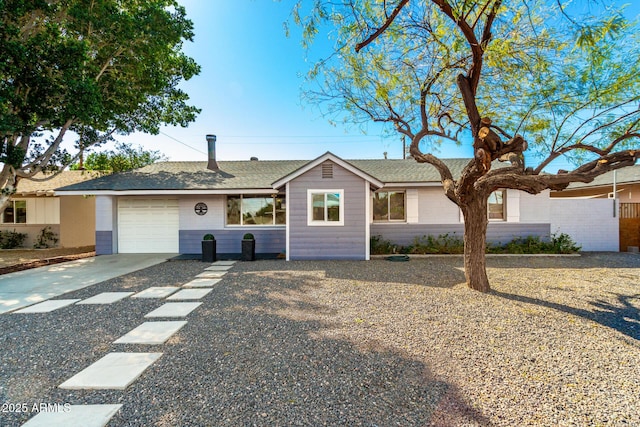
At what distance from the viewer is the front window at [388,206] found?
11297 millimetres

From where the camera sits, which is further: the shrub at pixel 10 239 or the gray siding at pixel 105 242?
the shrub at pixel 10 239

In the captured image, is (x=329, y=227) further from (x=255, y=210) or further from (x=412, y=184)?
(x=412, y=184)

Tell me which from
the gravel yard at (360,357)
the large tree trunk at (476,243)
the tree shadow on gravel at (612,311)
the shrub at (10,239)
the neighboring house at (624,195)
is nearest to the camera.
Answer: the gravel yard at (360,357)

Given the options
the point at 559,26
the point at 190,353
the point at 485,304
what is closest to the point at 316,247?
the point at 485,304

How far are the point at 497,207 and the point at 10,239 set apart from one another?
22.0 metres

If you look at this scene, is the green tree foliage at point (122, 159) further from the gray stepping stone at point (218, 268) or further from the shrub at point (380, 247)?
the shrub at point (380, 247)

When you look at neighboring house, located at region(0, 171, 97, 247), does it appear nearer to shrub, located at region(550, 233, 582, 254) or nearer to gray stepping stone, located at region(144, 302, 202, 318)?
gray stepping stone, located at region(144, 302, 202, 318)

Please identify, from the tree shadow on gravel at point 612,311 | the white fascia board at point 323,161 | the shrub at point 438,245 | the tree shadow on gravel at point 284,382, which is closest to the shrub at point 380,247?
the shrub at point 438,245

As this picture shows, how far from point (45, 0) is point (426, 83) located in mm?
10594

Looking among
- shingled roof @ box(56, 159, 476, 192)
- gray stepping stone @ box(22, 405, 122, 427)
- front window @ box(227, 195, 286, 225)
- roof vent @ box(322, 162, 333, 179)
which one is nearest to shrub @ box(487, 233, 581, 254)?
shingled roof @ box(56, 159, 476, 192)

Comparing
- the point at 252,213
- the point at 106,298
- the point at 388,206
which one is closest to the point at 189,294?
the point at 106,298

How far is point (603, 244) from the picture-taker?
11.2 m

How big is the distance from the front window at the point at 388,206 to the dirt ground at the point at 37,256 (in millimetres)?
11503

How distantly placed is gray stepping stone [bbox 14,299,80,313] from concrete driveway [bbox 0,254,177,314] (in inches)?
9.8
